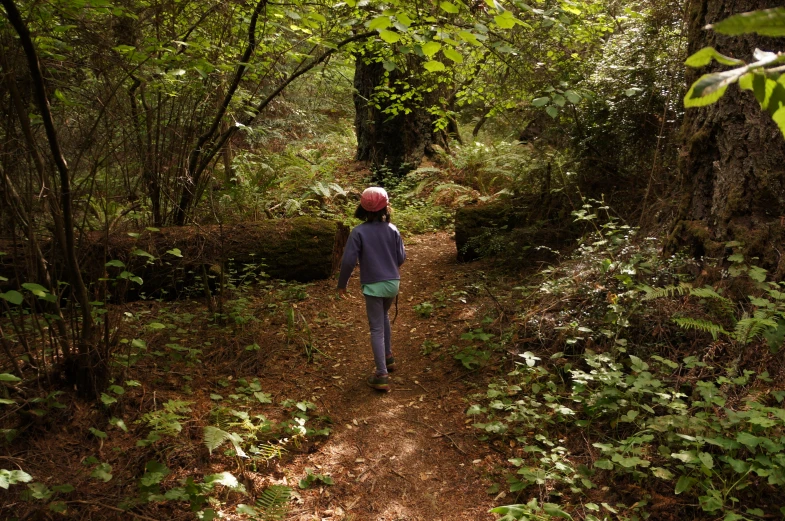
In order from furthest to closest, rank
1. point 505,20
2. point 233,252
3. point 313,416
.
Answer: point 233,252 → point 313,416 → point 505,20

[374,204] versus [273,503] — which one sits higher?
[374,204]

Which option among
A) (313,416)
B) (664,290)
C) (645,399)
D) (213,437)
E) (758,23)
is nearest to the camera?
(758,23)

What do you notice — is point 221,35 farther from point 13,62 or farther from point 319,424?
point 319,424

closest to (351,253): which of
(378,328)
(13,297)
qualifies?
(378,328)

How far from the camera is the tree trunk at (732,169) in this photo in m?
4.52

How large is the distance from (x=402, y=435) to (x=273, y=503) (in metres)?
1.49

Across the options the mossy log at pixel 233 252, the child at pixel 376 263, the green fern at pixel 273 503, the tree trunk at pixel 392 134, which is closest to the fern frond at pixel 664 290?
the child at pixel 376 263

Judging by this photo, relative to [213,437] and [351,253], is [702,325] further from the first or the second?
[213,437]

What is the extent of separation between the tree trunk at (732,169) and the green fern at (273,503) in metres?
4.32

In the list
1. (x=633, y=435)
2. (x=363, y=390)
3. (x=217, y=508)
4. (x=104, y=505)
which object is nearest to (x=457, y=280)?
(x=363, y=390)

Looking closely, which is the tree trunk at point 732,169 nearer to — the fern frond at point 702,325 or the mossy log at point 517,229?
the fern frond at point 702,325

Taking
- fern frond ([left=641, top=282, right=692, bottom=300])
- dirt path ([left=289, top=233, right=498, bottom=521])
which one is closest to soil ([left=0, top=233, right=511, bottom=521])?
dirt path ([left=289, top=233, right=498, bottom=521])

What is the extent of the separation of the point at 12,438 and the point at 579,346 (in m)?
4.61

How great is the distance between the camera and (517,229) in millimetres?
7703
